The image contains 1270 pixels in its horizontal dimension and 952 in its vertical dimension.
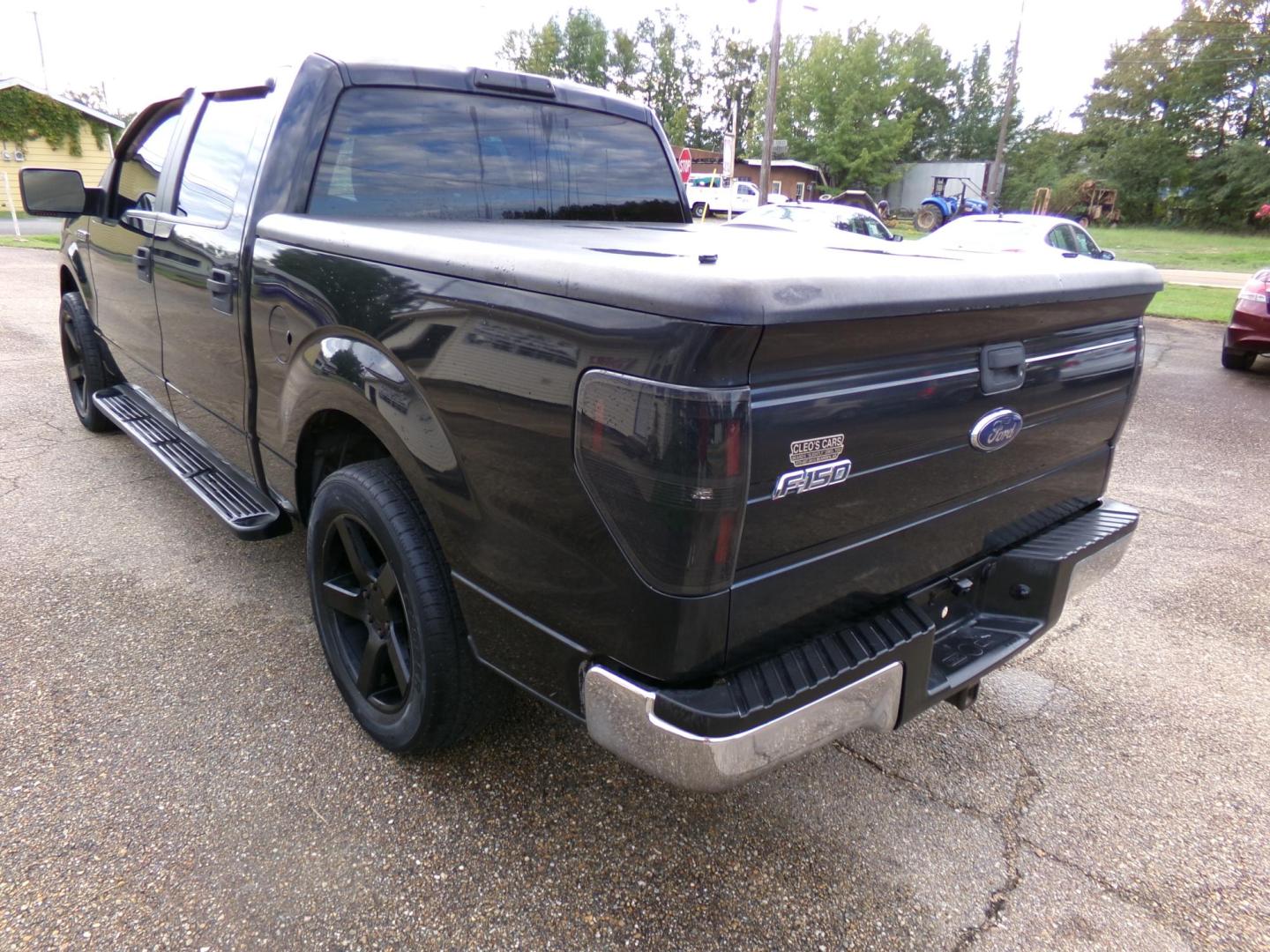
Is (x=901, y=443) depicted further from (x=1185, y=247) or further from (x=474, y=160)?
(x=1185, y=247)

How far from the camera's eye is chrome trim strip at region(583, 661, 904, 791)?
1.58 m

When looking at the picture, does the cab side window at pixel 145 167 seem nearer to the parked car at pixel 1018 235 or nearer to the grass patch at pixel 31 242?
the parked car at pixel 1018 235

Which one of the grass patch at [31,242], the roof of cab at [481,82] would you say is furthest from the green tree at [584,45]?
the roof of cab at [481,82]

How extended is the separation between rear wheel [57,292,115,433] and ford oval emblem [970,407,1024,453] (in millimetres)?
4763

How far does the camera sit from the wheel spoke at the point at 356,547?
7.74ft

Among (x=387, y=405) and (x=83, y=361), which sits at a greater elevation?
(x=387, y=405)

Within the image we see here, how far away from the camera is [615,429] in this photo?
1.51 m

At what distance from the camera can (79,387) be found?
17.4 feet

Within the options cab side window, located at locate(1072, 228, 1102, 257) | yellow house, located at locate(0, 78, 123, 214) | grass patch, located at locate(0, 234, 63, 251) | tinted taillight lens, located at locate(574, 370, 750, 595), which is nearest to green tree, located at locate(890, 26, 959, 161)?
yellow house, located at locate(0, 78, 123, 214)

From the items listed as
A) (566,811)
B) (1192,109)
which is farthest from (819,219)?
(1192,109)

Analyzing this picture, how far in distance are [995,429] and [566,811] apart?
4.91 feet

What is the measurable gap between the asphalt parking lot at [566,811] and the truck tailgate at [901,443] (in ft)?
2.37

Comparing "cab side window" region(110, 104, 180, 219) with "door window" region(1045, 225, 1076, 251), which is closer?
"cab side window" region(110, 104, 180, 219)

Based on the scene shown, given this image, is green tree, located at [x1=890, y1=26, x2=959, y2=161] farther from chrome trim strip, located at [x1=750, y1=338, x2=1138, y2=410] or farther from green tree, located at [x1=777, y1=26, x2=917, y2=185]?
chrome trim strip, located at [x1=750, y1=338, x2=1138, y2=410]
